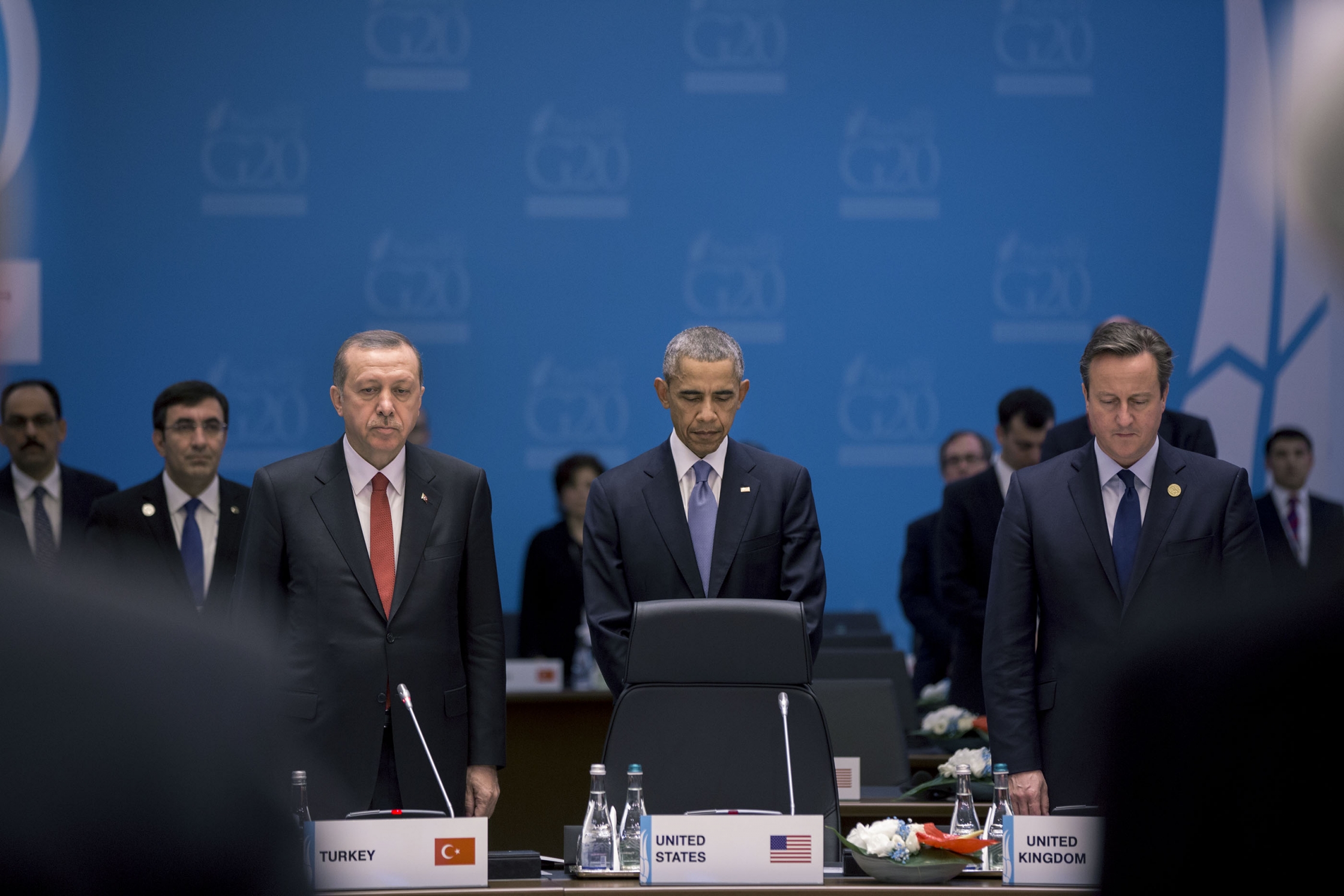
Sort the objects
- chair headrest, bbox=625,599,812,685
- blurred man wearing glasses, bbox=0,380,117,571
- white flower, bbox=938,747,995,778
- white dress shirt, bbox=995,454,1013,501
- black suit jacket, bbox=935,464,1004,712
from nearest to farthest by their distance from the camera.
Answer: chair headrest, bbox=625,599,812,685 → white flower, bbox=938,747,995,778 → black suit jacket, bbox=935,464,1004,712 → white dress shirt, bbox=995,454,1013,501 → blurred man wearing glasses, bbox=0,380,117,571

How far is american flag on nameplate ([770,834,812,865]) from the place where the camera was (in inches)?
87.4

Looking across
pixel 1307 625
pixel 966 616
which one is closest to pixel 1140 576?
pixel 966 616

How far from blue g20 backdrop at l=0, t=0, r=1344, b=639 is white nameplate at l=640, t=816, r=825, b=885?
14.5 ft

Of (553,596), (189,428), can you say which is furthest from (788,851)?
(553,596)

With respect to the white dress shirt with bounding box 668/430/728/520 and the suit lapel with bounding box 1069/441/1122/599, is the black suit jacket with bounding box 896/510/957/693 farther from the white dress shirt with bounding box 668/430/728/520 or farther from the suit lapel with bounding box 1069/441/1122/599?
Result: the suit lapel with bounding box 1069/441/1122/599

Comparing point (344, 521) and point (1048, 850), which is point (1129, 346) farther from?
point (344, 521)

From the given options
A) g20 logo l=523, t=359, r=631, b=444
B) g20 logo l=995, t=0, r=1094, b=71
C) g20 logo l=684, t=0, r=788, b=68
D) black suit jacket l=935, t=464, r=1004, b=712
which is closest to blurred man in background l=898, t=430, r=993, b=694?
black suit jacket l=935, t=464, r=1004, b=712

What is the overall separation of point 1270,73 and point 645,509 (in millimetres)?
4547

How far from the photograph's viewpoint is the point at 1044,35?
→ 21.8 ft

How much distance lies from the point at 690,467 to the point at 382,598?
788mm

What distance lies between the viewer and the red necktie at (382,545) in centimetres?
303

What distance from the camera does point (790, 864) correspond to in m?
2.22

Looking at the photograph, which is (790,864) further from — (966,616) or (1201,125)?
(1201,125)

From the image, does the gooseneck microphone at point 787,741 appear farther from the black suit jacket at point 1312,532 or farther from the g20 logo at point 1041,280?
the g20 logo at point 1041,280
